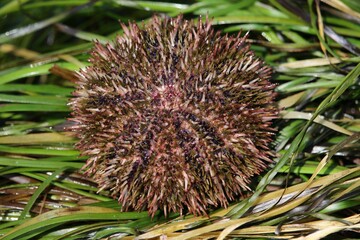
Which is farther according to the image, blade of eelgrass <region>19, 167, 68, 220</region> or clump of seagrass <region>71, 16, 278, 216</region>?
blade of eelgrass <region>19, 167, 68, 220</region>

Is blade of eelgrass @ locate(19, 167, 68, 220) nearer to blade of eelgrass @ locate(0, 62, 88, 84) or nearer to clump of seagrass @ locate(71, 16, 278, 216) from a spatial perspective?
clump of seagrass @ locate(71, 16, 278, 216)

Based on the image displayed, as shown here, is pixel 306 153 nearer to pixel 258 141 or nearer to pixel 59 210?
pixel 258 141

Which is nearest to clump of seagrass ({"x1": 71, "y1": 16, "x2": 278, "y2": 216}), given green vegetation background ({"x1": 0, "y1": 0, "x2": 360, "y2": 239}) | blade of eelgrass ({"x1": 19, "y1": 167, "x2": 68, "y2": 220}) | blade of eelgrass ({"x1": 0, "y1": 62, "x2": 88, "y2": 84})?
green vegetation background ({"x1": 0, "y1": 0, "x2": 360, "y2": 239})

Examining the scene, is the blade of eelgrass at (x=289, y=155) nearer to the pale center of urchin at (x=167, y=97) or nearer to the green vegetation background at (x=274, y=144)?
the green vegetation background at (x=274, y=144)

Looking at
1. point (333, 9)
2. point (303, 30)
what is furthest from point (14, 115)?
point (333, 9)

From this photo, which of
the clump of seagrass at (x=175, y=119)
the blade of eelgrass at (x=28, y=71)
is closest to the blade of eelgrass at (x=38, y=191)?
the clump of seagrass at (x=175, y=119)

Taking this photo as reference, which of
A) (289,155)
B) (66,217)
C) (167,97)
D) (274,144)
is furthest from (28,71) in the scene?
(289,155)

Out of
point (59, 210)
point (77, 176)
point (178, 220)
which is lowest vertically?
point (178, 220)
